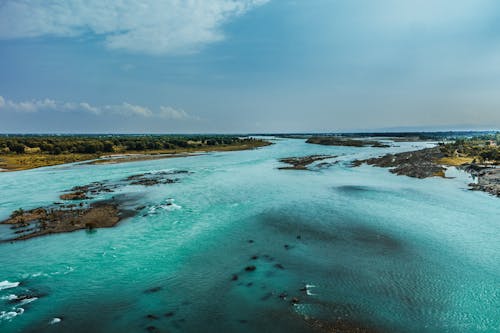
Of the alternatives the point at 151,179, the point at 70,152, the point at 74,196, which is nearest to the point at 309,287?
the point at 74,196

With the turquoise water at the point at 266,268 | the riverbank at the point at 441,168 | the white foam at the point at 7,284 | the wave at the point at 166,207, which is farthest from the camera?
the riverbank at the point at 441,168

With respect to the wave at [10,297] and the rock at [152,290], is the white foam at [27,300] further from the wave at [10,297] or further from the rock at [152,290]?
the rock at [152,290]

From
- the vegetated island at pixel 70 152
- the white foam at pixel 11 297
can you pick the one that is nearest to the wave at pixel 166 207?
the white foam at pixel 11 297

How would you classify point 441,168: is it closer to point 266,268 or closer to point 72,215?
point 266,268

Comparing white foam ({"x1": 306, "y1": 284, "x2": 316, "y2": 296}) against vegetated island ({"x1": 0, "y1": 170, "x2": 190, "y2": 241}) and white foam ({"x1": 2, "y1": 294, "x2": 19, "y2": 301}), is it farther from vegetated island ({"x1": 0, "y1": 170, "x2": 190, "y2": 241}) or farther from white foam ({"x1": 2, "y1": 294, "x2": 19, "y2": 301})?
vegetated island ({"x1": 0, "y1": 170, "x2": 190, "y2": 241})

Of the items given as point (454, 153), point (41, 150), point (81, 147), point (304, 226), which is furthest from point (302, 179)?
point (41, 150)

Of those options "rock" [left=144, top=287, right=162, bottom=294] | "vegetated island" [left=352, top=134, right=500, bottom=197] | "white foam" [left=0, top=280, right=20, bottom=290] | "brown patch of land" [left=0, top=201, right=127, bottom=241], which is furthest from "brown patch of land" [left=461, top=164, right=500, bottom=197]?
"white foam" [left=0, top=280, right=20, bottom=290]
